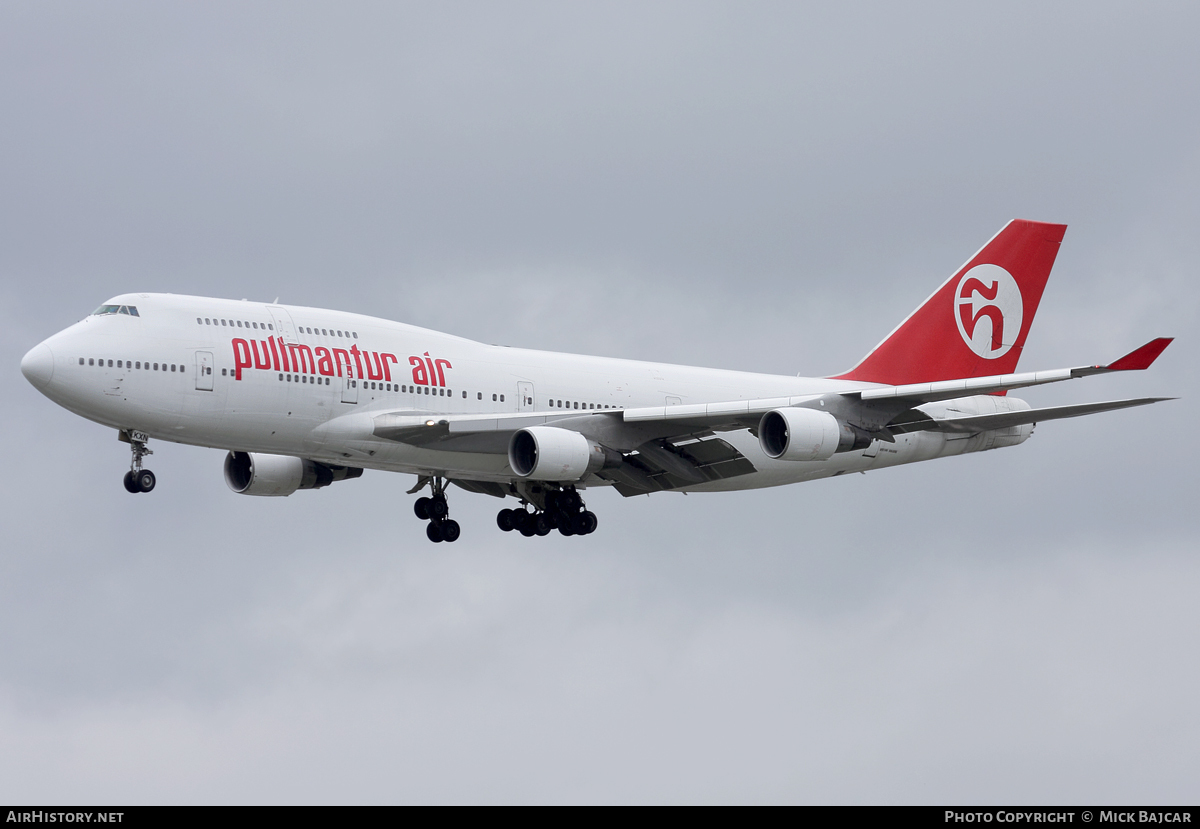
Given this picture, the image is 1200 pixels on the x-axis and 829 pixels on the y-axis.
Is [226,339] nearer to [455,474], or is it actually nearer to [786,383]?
[455,474]

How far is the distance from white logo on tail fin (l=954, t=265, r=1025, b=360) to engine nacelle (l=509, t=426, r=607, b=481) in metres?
16.5

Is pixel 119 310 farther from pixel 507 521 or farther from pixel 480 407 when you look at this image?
pixel 507 521

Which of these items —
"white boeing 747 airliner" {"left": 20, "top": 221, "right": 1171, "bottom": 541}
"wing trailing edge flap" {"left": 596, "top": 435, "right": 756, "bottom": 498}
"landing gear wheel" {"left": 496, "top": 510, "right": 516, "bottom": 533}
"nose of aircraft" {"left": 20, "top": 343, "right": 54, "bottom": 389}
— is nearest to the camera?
"nose of aircraft" {"left": 20, "top": 343, "right": 54, "bottom": 389}

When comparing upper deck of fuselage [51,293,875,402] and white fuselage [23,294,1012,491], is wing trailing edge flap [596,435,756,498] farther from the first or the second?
upper deck of fuselage [51,293,875,402]

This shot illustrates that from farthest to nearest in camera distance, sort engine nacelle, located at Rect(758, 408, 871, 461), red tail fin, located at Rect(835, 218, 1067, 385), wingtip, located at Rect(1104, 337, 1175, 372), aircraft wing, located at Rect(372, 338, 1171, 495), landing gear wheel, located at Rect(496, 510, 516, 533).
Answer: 1. red tail fin, located at Rect(835, 218, 1067, 385)
2. landing gear wheel, located at Rect(496, 510, 516, 533)
3. aircraft wing, located at Rect(372, 338, 1171, 495)
4. engine nacelle, located at Rect(758, 408, 871, 461)
5. wingtip, located at Rect(1104, 337, 1175, 372)

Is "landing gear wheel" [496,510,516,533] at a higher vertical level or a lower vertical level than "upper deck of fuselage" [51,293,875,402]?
lower

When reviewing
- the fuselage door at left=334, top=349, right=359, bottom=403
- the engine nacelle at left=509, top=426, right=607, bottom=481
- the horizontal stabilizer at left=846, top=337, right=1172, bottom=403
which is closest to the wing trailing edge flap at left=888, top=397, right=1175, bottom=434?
the horizontal stabilizer at left=846, top=337, right=1172, bottom=403

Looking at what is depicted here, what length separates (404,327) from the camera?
45969mm

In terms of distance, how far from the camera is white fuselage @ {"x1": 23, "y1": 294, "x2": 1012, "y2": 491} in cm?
4091

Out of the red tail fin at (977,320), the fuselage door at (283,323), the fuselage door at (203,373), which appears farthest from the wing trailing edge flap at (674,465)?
the fuselage door at (203,373)

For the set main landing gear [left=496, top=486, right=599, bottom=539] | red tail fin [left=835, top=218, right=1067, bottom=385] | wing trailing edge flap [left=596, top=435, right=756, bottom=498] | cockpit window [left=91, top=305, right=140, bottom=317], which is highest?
red tail fin [left=835, top=218, right=1067, bottom=385]

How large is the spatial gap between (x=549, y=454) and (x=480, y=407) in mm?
3008

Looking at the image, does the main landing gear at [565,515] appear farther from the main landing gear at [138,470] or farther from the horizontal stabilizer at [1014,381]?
the main landing gear at [138,470]

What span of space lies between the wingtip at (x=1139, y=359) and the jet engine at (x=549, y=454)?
554 inches
